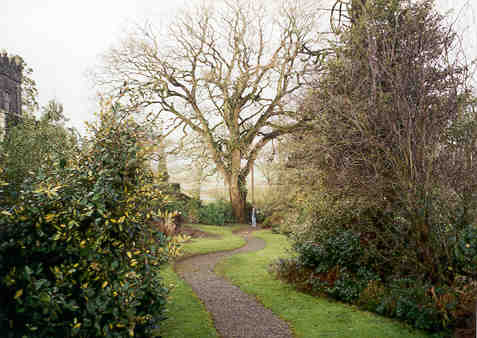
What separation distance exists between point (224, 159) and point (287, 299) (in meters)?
8.71

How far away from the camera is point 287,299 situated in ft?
15.5

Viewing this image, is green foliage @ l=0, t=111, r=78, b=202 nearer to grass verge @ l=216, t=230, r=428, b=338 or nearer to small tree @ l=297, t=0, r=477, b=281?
grass verge @ l=216, t=230, r=428, b=338

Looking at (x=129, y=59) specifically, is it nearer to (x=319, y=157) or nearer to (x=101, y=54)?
(x=101, y=54)


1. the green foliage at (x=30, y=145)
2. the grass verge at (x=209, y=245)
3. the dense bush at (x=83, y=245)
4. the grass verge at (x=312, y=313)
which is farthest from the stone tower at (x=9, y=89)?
the grass verge at (x=209, y=245)

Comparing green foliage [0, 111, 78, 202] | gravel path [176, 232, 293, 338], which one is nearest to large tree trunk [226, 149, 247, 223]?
gravel path [176, 232, 293, 338]

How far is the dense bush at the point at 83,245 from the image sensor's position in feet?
7.09

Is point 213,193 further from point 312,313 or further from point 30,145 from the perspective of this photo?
point 312,313

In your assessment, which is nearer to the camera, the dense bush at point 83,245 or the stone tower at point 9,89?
the dense bush at point 83,245

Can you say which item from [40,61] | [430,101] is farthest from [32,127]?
[430,101]

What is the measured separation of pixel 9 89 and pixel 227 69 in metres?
9.62

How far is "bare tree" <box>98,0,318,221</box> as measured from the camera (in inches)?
468

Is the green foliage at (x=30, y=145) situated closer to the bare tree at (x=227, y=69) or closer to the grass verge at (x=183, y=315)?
the grass verge at (x=183, y=315)

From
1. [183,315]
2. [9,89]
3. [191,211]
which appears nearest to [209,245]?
[183,315]

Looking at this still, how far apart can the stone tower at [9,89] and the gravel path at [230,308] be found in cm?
371
